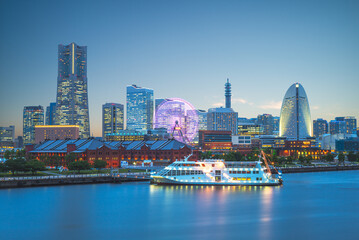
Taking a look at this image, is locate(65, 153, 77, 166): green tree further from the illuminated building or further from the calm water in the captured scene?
the calm water

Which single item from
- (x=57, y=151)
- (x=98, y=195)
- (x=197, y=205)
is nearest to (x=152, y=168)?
(x=57, y=151)

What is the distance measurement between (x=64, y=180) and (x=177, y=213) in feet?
131

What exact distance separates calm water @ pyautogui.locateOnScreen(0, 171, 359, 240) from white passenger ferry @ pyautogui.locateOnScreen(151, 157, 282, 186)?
3202mm

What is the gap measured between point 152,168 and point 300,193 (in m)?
51.1

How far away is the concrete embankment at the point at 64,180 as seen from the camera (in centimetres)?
9300

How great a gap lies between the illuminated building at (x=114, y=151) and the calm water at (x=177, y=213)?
150 ft

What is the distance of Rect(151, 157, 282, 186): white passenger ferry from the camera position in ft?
321

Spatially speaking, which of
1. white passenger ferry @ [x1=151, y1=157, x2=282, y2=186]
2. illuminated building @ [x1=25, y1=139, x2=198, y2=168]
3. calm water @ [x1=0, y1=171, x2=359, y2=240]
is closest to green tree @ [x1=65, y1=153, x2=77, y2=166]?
illuminated building @ [x1=25, y1=139, x2=198, y2=168]

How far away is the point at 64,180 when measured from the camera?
100 m

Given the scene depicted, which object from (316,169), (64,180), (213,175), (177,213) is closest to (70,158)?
(64,180)

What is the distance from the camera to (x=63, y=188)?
93625 mm

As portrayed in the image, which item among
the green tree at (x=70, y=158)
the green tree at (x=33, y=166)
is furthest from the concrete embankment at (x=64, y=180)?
the green tree at (x=70, y=158)

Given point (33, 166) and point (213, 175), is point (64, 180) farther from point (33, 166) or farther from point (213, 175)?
point (213, 175)

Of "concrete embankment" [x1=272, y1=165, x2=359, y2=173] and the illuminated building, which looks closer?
the illuminated building
